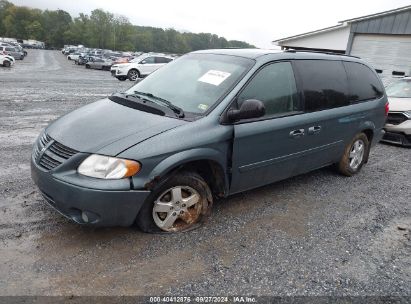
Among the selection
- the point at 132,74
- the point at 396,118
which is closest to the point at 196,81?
the point at 396,118

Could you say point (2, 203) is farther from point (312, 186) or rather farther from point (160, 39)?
point (160, 39)

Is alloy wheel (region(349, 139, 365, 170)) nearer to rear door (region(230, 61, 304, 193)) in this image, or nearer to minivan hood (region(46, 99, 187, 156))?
rear door (region(230, 61, 304, 193))

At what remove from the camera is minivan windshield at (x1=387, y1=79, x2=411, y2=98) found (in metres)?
8.62

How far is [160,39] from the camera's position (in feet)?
427

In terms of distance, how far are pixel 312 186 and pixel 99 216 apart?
10.4 ft

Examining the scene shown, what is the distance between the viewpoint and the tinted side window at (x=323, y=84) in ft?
14.2

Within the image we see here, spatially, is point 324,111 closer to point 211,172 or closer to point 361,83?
point 361,83

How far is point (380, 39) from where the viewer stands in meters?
17.2

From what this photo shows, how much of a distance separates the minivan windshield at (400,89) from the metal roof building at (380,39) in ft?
24.5

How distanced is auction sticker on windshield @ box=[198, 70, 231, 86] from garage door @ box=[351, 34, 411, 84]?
14.1m

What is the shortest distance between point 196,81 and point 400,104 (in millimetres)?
6013

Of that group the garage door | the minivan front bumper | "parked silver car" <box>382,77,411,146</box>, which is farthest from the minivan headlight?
the garage door

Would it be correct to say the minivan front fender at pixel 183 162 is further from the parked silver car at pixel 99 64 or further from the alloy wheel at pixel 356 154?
the parked silver car at pixel 99 64

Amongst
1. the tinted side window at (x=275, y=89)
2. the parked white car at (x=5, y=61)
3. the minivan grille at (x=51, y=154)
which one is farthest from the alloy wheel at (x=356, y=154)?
the parked white car at (x=5, y=61)
